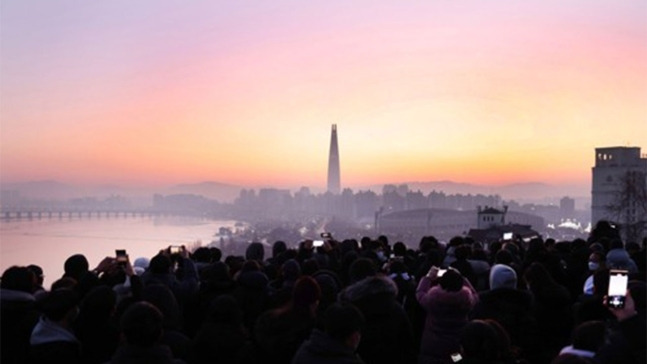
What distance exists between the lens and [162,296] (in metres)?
4.57

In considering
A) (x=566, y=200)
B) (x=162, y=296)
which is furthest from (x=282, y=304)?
(x=566, y=200)

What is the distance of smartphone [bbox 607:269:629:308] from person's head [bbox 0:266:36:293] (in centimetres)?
430

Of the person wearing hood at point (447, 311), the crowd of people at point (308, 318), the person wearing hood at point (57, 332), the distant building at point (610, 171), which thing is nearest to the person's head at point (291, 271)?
the crowd of people at point (308, 318)

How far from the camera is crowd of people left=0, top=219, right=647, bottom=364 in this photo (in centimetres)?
334

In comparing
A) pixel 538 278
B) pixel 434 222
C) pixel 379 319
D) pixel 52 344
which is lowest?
pixel 434 222

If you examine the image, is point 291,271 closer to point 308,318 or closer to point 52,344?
point 308,318

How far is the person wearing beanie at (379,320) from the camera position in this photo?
4477 millimetres

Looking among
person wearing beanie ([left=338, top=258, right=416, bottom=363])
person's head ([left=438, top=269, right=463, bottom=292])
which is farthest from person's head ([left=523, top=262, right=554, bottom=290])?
person wearing beanie ([left=338, top=258, right=416, bottom=363])

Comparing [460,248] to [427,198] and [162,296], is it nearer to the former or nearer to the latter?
[162,296]

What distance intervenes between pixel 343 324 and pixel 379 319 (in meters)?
1.17

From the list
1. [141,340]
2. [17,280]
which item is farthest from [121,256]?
[141,340]

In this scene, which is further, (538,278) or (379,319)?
(538,278)

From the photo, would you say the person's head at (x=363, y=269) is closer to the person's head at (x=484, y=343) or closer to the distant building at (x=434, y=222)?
the person's head at (x=484, y=343)

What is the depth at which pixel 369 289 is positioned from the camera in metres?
4.48
